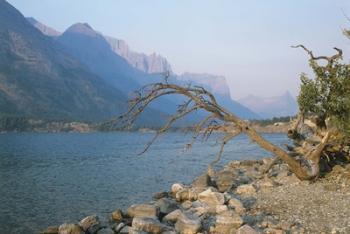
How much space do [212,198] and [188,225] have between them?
6.28 meters

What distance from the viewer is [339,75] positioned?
30.1 m

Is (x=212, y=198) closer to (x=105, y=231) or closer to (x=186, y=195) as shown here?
(x=186, y=195)

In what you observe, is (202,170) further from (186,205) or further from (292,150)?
(186,205)

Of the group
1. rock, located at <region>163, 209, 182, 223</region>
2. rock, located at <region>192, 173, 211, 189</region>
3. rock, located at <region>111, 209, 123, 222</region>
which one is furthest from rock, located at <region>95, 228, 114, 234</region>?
rock, located at <region>192, 173, 211, 189</region>

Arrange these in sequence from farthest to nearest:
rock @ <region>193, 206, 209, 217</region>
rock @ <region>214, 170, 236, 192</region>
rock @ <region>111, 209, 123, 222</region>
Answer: rock @ <region>214, 170, 236, 192</region> → rock @ <region>111, 209, 123, 222</region> → rock @ <region>193, 206, 209, 217</region>

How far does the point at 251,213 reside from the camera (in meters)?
23.8

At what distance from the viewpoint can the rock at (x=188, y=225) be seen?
21.3 meters

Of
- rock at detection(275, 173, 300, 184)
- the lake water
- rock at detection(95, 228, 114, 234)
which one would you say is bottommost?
the lake water

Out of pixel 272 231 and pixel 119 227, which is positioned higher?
pixel 272 231

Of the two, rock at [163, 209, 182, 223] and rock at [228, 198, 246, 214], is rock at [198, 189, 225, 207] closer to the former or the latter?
rock at [228, 198, 246, 214]

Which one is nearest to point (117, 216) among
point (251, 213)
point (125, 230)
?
point (125, 230)

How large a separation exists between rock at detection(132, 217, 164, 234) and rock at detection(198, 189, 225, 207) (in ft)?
17.7

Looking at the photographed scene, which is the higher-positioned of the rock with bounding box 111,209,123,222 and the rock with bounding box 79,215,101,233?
the rock with bounding box 79,215,101,233

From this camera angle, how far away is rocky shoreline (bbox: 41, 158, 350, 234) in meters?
20.5
